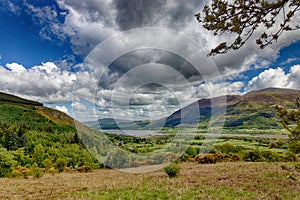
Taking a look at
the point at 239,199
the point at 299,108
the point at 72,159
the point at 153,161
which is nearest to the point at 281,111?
the point at 299,108

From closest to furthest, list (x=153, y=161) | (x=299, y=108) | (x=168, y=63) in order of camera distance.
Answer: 1. (x=299, y=108)
2. (x=168, y=63)
3. (x=153, y=161)

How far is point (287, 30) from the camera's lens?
23.4 feet

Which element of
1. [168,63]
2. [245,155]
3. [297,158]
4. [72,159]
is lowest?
[72,159]

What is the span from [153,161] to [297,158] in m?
32.6

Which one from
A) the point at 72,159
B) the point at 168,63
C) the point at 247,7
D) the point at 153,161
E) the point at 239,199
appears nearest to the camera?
the point at 247,7

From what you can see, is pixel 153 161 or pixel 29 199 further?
pixel 153 161

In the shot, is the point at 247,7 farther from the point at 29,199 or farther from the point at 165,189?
the point at 29,199

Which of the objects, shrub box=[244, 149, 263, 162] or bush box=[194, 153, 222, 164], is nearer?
bush box=[194, 153, 222, 164]

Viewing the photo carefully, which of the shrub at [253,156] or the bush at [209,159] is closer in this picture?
the bush at [209,159]

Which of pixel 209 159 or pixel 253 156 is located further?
pixel 253 156

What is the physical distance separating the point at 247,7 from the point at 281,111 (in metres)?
6.75

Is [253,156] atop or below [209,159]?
atop

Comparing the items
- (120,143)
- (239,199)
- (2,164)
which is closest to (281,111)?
(239,199)

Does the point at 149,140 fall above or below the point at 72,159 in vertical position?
above
